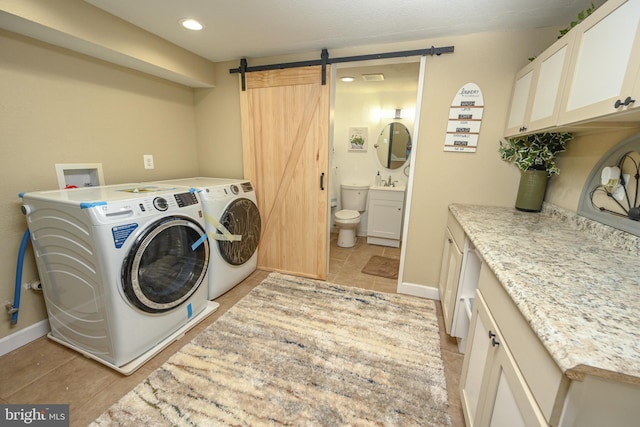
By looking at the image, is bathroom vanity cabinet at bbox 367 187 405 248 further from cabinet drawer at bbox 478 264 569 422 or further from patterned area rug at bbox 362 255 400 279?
cabinet drawer at bbox 478 264 569 422

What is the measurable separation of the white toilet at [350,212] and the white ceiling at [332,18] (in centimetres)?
196

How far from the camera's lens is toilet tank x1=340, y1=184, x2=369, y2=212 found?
370cm

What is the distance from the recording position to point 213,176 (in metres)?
2.80

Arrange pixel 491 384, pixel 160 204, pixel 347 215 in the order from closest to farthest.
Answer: pixel 491 384, pixel 160 204, pixel 347 215

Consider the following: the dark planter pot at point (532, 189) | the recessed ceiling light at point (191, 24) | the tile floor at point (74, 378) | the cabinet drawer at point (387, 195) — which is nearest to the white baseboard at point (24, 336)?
the tile floor at point (74, 378)

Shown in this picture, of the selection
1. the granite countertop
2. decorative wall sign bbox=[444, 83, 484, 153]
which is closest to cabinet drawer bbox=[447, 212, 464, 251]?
the granite countertop

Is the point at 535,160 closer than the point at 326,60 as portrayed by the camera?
Yes

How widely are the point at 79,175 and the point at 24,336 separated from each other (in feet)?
3.61

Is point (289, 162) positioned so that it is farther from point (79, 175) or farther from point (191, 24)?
point (79, 175)

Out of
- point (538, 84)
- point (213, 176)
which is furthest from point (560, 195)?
point (213, 176)

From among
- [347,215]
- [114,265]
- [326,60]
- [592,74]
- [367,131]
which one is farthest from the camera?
[367,131]

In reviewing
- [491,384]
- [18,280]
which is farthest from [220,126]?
[491,384]

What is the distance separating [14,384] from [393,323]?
90.1 inches

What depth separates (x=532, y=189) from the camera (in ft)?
5.74
